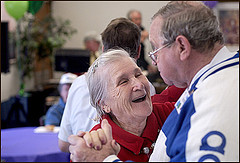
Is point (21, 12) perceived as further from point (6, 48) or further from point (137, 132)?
point (137, 132)

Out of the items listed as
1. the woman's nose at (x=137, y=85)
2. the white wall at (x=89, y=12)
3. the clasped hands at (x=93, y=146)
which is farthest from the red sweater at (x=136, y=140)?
the white wall at (x=89, y=12)

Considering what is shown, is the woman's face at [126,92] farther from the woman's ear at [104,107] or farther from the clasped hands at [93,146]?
the clasped hands at [93,146]

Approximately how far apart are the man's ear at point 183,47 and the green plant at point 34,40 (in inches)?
262

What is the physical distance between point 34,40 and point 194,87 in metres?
7.45

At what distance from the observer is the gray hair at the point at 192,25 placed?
133 centimetres

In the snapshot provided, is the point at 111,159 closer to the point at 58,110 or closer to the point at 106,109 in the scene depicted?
the point at 106,109

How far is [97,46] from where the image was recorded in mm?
6160

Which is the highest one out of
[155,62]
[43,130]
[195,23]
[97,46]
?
[195,23]

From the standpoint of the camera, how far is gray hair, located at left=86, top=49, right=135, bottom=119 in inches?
68.0

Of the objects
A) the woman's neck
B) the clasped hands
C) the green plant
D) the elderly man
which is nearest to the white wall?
the green plant

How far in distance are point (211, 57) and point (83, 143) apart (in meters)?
0.49

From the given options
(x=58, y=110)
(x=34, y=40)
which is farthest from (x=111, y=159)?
(x=34, y=40)

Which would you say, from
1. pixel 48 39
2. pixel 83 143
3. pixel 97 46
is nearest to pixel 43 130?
pixel 97 46

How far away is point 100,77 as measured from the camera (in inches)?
68.1
